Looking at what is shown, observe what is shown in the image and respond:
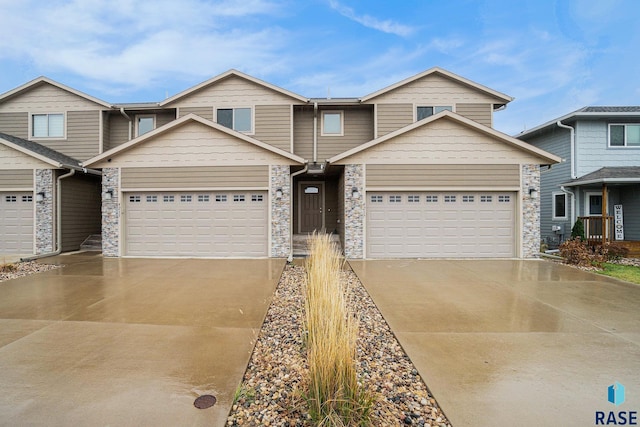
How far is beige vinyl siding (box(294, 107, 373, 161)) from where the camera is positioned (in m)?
12.5

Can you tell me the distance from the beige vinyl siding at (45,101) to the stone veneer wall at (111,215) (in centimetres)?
455

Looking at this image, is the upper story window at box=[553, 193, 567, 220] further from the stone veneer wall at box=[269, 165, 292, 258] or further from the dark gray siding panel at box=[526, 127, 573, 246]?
the stone veneer wall at box=[269, 165, 292, 258]

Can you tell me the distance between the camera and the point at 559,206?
43.6 ft

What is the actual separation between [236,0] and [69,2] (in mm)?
5719

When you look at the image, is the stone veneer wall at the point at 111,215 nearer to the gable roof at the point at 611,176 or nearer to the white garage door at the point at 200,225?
the white garage door at the point at 200,225

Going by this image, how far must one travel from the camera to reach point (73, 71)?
17.6m

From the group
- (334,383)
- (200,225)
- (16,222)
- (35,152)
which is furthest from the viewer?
(16,222)

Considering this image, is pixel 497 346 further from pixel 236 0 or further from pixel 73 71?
pixel 73 71

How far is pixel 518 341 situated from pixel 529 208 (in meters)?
7.27

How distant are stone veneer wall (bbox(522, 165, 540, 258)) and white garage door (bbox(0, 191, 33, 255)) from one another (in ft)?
52.7

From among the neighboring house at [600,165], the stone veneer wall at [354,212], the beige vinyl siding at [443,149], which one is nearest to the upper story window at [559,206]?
the neighboring house at [600,165]

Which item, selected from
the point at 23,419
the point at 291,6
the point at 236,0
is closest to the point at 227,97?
the point at 236,0

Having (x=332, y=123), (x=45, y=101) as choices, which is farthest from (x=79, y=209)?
(x=332, y=123)

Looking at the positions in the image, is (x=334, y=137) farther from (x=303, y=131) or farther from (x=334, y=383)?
(x=334, y=383)
